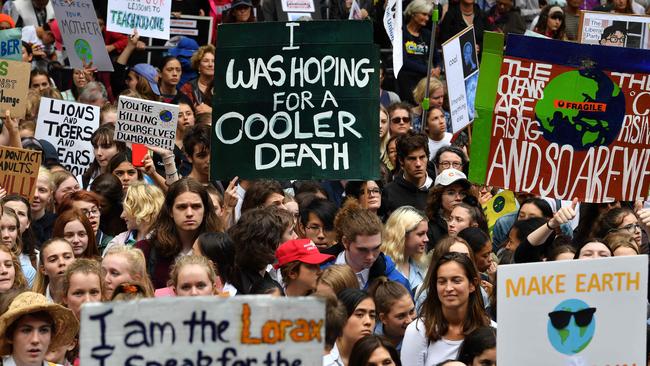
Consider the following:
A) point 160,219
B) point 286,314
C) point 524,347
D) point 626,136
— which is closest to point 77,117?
point 160,219

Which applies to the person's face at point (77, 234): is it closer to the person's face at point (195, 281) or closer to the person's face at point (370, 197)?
the person's face at point (195, 281)

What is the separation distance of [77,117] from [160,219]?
427cm

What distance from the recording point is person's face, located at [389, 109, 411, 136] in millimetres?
15273

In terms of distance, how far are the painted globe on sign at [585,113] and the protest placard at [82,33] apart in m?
6.50

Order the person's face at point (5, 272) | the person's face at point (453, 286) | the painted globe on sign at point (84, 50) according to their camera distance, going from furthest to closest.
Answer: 1. the painted globe on sign at point (84, 50)
2. the person's face at point (5, 272)
3. the person's face at point (453, 286)

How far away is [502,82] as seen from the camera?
10898 millimetres

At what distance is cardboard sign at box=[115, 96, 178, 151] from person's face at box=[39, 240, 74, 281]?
336 centimetres

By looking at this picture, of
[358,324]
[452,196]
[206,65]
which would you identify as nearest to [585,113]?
[452,196]

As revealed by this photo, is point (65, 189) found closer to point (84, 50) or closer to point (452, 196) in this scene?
point (452, 196)

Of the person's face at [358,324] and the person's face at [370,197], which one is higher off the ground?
the person's face at [370,197]

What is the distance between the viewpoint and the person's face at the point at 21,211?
35.7 feet

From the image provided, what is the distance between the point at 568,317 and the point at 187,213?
348 centimetres

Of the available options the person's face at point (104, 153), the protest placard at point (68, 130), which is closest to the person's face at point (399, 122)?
the protest placard at point (68, 130)

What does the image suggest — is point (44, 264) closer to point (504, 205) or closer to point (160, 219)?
point (160, 219)
